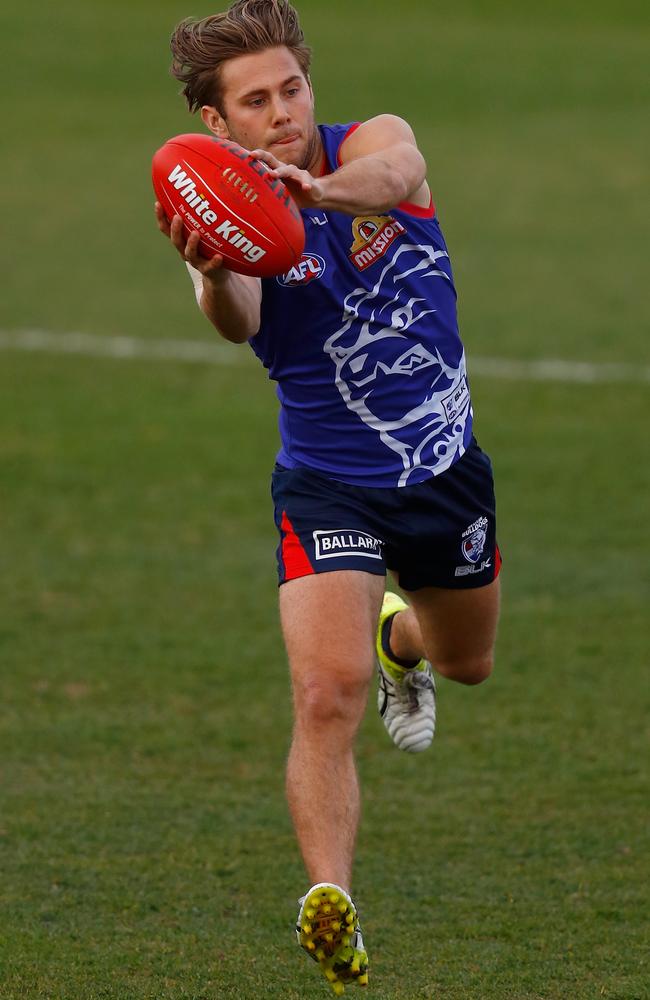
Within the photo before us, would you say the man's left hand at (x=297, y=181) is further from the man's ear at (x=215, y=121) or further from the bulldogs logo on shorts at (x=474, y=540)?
the bulldogs logo on shorts at (x=474, y=540)

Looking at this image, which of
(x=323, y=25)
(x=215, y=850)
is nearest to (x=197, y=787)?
(x=215, y=850)

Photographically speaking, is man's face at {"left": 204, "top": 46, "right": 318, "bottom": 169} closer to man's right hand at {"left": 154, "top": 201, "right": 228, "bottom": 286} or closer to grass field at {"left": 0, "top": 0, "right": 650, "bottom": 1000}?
man's right hand at {"left": 154, "top": 201, "right": 228, "bottom": 286}

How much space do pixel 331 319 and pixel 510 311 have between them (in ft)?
38.3

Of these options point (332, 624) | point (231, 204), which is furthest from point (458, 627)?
point (231, 204)

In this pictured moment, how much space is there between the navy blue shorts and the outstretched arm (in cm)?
100

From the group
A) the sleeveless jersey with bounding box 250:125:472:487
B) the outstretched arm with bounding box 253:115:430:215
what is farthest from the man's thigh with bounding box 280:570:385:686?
the outstretched arm with bounding box 253:115:430:215

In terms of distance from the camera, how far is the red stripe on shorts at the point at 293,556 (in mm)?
5363

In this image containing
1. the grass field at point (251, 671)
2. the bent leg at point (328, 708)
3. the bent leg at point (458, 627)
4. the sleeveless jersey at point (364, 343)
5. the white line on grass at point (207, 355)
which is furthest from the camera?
the white line on grass at point (207, 355)

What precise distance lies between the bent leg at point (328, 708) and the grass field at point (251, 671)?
0.66m

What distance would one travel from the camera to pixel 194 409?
546 inches

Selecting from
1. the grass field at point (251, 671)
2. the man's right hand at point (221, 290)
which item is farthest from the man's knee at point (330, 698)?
the man's right hand at point (221, 290)

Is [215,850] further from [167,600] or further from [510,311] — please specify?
[510,311]

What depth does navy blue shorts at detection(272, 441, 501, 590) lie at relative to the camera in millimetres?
5398

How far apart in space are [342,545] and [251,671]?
134 inches
